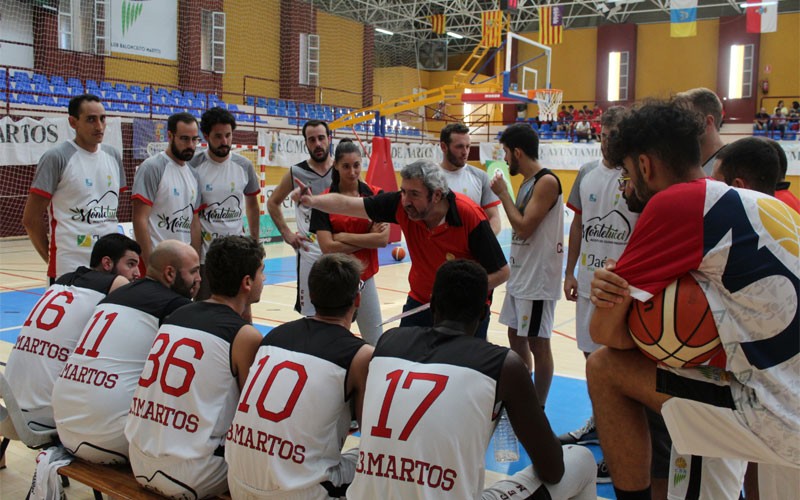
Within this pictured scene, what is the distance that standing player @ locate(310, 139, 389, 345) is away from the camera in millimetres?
4637

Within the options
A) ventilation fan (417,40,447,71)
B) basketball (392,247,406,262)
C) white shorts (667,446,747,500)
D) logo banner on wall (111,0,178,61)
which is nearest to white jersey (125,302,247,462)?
white shorts (667,446,747,500)

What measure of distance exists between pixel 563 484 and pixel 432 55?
34.6 metres

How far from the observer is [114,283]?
3627mm

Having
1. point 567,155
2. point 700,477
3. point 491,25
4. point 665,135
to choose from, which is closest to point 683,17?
point 567,155

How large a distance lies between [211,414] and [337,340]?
0.63 metres

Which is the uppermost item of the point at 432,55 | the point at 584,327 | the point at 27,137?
the point at 432,55

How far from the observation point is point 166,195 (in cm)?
501

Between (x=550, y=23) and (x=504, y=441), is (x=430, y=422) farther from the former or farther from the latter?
(x=550, y=23)

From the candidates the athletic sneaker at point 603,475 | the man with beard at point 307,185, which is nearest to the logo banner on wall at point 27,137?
the man with beard at point 307,185

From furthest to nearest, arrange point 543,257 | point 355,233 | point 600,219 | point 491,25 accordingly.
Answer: point 491,25
point 355,233
point 543,257
point 600,219

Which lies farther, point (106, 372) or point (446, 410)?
point (106, 372)

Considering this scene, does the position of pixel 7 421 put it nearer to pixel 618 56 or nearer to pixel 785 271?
pixel 785 271

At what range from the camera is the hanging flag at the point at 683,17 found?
2059 cm

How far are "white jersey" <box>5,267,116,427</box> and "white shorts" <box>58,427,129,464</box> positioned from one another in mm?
442
